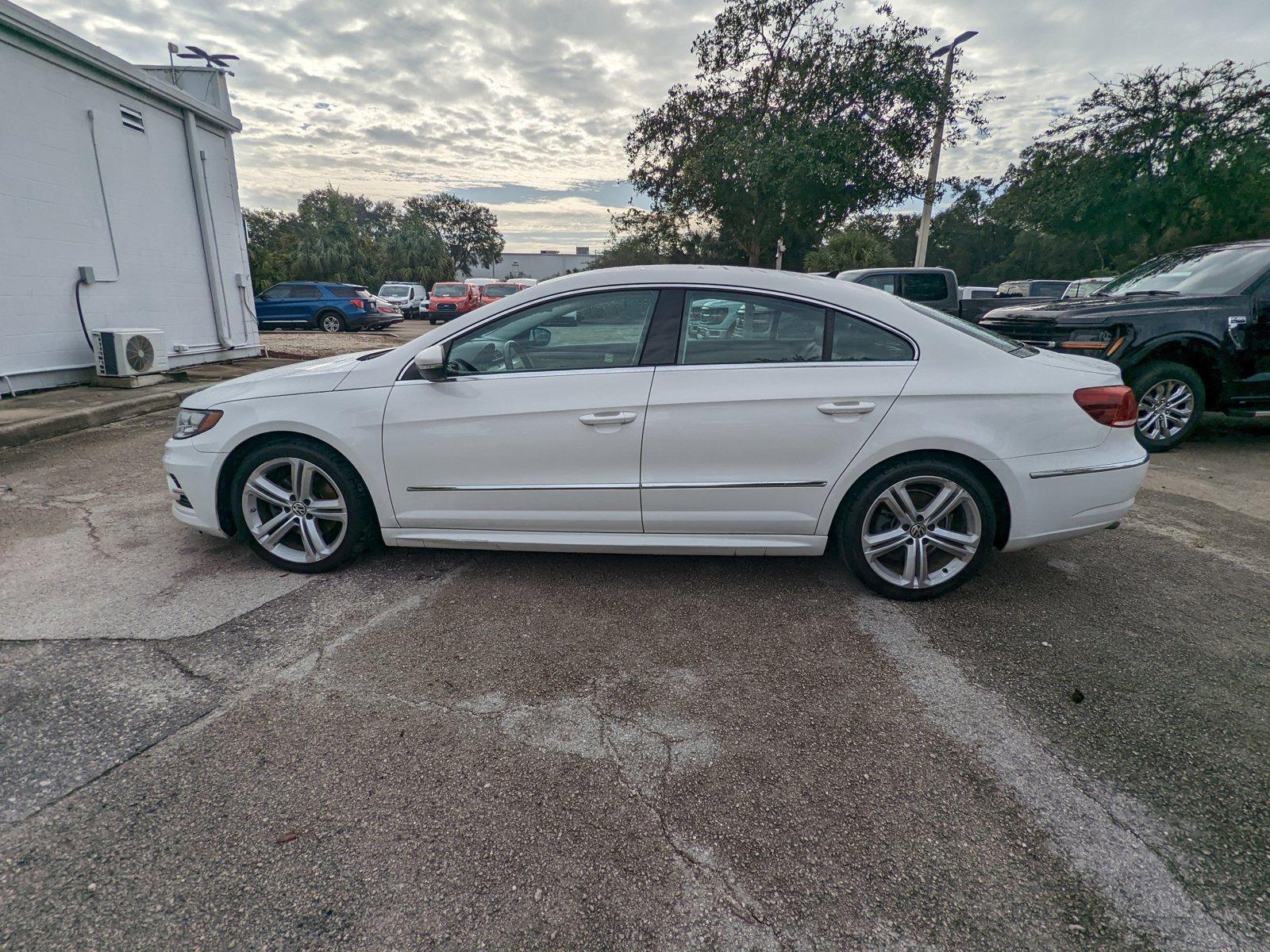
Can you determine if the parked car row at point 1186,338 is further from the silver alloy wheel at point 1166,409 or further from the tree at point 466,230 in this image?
the tree at point 466,230

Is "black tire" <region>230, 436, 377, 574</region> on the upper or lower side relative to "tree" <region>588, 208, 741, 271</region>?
lower

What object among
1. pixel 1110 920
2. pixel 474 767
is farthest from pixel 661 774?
pixel 1110 920

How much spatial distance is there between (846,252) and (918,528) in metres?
32.8

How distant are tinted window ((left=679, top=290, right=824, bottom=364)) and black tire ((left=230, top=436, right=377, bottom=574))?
1.82m

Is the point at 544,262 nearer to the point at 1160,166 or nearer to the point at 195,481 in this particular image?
the point at 1160,166

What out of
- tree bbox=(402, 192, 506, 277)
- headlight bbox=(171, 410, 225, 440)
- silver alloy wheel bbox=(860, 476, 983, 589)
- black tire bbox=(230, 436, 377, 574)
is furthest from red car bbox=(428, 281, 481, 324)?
tree bbox=(402, 192, 506, 277)

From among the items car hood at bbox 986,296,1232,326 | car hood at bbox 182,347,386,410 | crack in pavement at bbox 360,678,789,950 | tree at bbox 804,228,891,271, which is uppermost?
tree at bbox 804,228,891,271

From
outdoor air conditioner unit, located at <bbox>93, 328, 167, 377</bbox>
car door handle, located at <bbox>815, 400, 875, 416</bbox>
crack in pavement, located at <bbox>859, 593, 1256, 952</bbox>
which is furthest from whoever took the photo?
outdoor air conditioner unit, located at <bbox>93, 328, 167, 377</bbox>

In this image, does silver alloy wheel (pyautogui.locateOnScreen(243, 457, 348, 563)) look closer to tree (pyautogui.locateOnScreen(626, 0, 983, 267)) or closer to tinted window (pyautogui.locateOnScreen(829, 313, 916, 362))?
tinted window (pyautogui.locateOnScreen(829, 313, 916, 362))

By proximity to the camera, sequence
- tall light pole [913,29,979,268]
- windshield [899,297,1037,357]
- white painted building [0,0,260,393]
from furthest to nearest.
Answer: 1. tall light pole [913,29,979,268]
2. white painted building [0,0,260,393]
3. windshield [899,297,1037,357]

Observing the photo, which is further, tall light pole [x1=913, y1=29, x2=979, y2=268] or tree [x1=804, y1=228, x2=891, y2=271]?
tree [x1=804, y1=228, x2=891, y2=271]

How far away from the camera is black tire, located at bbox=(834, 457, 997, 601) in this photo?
3111 millimetres

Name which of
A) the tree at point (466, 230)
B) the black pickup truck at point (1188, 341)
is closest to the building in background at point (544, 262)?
the tree at point (466, 230)

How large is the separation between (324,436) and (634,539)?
1.65 metres
